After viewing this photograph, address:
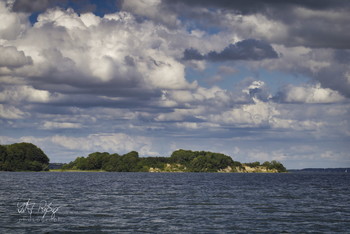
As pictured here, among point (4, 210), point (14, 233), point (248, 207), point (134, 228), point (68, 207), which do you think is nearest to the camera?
point (14, 233)

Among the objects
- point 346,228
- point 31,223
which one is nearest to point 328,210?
point 346,228

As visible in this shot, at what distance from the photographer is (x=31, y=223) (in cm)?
Result: 5128

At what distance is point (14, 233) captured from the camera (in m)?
45.0

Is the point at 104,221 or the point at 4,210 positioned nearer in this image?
the point at 104,221

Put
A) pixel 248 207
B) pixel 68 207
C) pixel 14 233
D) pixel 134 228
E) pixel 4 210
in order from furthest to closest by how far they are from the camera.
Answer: pixel 248 207 → pixel 68 207 → pixel 4 210 → pixel 134 228 → pixel 14 233

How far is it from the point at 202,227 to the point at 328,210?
26999 millimetres

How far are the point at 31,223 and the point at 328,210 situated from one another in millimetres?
41578

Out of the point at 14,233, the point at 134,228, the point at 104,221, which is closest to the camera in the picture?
the point at 14,233

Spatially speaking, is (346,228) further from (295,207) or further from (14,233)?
(14,233)

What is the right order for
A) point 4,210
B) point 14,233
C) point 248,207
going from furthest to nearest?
point 248,207 → point 4,210 → point 14,233

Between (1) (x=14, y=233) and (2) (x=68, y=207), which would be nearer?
(1) (x=14, y=233)

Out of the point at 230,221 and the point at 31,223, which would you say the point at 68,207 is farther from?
the point at 230,221

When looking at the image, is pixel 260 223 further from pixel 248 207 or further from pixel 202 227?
pixel 248 207

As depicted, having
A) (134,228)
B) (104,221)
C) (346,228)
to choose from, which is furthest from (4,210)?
(346,228)
